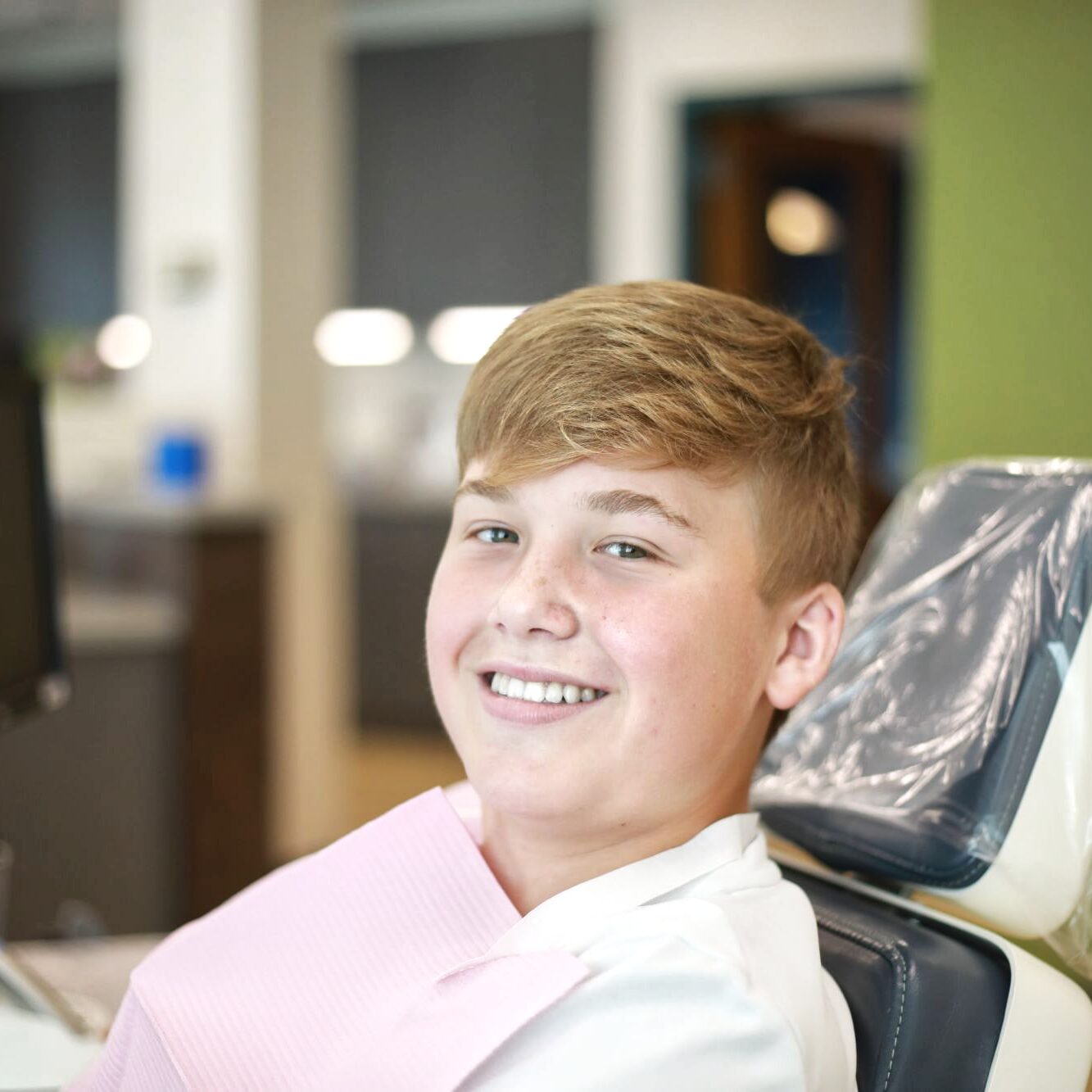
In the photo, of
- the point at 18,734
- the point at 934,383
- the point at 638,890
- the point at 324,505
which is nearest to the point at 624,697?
the point at 638,890

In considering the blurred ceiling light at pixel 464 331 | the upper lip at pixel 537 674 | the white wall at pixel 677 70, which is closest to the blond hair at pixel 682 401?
the upper lip at pixel 537 674

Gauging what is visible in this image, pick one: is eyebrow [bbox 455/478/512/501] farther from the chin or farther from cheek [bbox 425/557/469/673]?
the chin

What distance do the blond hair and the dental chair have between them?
19 cm

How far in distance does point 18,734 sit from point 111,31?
12.6ft

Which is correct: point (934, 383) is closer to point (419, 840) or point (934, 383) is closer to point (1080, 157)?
point (1080, 157)

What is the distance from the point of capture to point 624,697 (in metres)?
0.97

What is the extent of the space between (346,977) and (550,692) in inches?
10.0

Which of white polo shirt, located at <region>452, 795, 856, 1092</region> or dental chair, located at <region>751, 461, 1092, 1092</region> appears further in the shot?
dental chair, located at <region>751, 461, 1092, 1092</region>

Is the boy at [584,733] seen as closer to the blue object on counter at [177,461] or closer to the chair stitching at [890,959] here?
the chair stitching at [890,959]

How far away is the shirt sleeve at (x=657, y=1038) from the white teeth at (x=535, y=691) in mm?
200

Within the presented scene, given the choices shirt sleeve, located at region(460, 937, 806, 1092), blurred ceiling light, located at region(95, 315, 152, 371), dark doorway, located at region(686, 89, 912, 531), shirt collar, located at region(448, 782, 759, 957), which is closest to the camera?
shirt sleeve, located at region(460, 937, 806, 1092)

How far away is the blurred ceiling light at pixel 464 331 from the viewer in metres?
5.82

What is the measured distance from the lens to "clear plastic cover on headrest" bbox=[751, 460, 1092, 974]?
42.1 inches

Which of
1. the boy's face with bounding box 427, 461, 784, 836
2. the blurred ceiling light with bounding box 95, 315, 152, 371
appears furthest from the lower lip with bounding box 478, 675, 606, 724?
the blurred ceiling light with bounding box 95, 315, 152, 371
